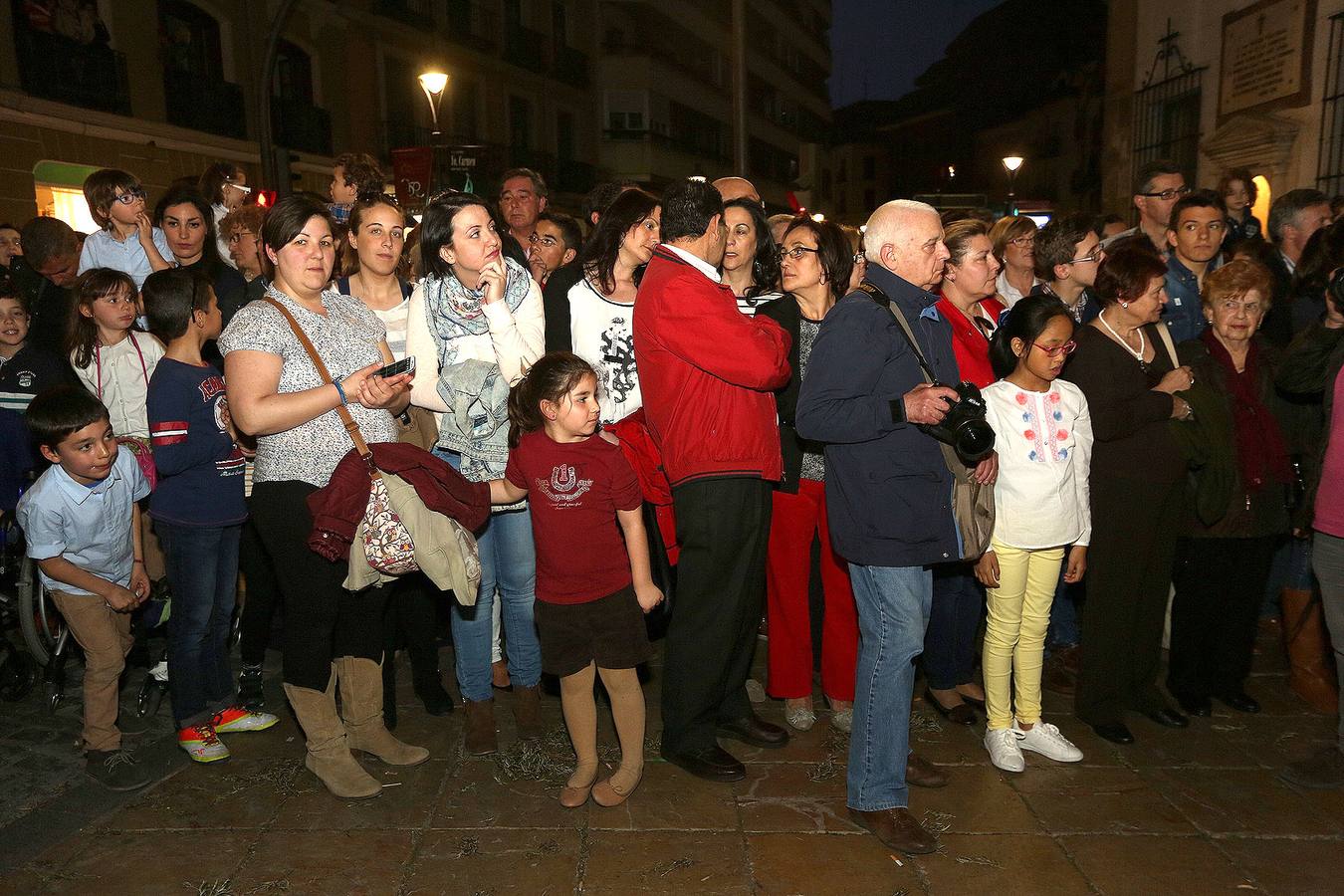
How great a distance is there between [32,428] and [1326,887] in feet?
16.7

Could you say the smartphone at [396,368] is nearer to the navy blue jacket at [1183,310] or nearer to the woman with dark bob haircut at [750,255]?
the woman with dark bob haircut at [750,255]

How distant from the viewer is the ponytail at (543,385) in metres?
3.70

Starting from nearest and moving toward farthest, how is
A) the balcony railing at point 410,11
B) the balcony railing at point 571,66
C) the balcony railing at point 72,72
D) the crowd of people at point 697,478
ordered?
1. the crowd of people at point 697,478
2. the balcony railing at point 72,72
3. the balcony railing at point 410,11
4. the balcony railing at point 571,66

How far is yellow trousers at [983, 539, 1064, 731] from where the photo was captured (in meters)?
4.20

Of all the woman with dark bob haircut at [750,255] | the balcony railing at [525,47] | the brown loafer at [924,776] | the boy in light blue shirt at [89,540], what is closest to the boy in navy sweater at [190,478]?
the boy in light blue shirt at [89,540]

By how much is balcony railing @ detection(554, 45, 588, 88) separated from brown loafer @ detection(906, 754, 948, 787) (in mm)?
32335

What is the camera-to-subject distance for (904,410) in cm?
332

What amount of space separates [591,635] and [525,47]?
30627mm

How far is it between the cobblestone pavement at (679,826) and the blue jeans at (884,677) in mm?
234

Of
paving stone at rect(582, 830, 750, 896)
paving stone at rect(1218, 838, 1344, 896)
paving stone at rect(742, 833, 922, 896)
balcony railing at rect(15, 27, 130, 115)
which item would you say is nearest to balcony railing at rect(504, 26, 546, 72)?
balcony railing at rect(15, 27, 130, 115)

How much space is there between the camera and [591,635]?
151 inches

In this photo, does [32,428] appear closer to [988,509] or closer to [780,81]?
[988,509]

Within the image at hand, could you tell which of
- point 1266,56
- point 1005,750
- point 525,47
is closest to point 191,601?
point 1005,750

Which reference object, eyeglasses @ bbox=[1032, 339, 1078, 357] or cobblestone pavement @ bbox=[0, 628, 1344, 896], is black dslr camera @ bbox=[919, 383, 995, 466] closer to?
eyeglasses @ bbox=[1032, 339, 1078, 357]
